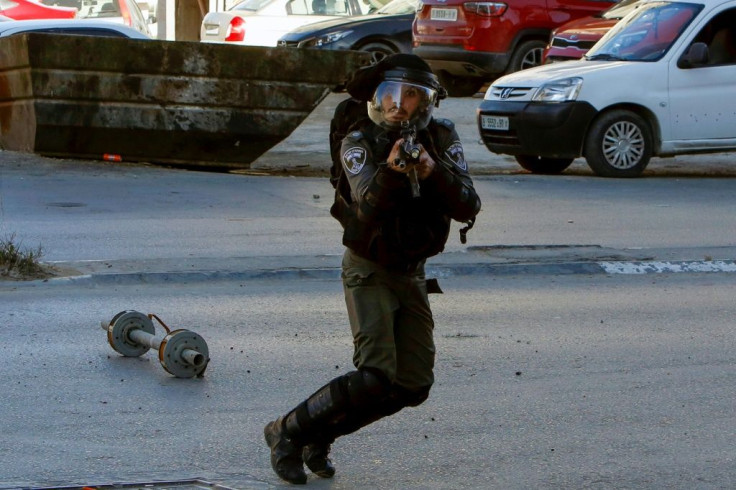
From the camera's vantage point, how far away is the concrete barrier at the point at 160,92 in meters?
14.9

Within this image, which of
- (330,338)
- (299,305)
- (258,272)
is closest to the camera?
(330,338)

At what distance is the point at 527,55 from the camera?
21.2m

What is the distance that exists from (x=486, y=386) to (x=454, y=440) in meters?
0.95

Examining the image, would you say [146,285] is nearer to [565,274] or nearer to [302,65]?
[565,274]

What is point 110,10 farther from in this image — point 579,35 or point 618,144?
point 618,144

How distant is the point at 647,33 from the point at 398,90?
11490 millimetres

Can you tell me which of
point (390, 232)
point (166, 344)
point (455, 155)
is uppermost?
point (455, 155)

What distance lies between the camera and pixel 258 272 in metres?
9.44

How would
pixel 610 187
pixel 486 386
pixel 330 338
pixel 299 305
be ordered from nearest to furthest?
pixel 486 386
pixel 330 338
pixel 299 305
pixel 610 187

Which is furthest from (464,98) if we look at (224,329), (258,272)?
(224,329)

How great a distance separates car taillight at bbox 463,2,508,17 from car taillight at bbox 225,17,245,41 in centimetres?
457

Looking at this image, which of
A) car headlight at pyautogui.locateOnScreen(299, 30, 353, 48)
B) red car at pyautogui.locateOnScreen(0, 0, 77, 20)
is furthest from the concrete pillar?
car headlight at pyautogui.locateOnScreen(299, 30, 353, 48)

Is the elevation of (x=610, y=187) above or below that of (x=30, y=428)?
below

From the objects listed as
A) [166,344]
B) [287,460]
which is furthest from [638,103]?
[287,460]
